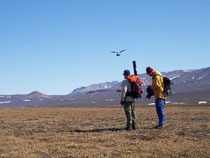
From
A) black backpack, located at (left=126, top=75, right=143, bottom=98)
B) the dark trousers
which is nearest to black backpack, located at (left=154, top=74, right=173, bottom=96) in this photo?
black backpack, located at (left=126, top=75, right=143, bottom=98)

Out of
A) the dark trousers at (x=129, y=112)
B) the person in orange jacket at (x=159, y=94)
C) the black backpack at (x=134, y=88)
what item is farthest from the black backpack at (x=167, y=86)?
the dark trousers at (x=129, y=112)

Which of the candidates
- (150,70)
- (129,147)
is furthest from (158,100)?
(129,147)

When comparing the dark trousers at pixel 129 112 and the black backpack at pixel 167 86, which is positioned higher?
the black backpack at pixel 167 86

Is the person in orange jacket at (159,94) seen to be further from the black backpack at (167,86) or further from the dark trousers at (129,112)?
the dark trousers at (129,112)

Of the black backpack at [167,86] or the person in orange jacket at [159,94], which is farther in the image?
the black backpack at [167,86]

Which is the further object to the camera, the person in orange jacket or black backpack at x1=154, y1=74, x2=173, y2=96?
black backpack at x1=154, y1=74, x2=173, y2=96

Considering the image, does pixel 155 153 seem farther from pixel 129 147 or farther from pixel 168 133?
pixel 168 133

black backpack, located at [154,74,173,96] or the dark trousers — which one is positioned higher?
black backpack, located at [154,74,173,96]

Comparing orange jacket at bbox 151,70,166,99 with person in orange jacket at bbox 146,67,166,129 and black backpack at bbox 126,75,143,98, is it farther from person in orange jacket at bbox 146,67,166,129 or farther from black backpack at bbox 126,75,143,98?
black backpack at bbox 126,75,143,98

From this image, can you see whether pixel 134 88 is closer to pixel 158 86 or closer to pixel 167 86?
pixel 158 86

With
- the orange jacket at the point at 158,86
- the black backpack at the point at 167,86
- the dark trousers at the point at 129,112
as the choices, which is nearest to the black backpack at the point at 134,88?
the dark trousers at the point at 129,112

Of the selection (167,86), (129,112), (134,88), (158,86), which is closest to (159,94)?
(158,86)

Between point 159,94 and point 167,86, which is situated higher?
point 167,86

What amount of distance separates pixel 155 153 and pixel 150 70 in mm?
6074
